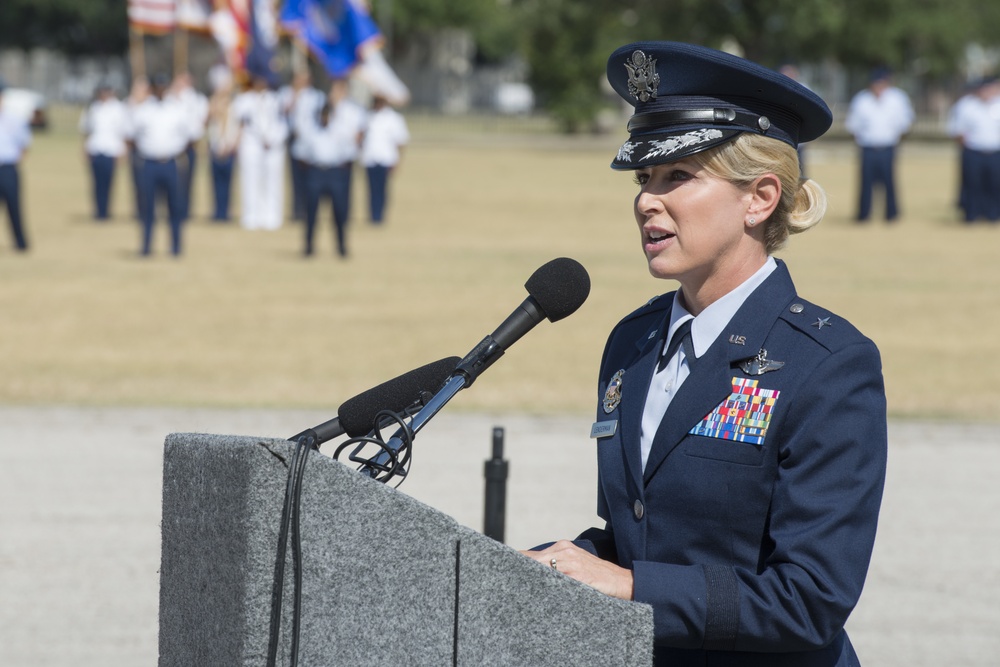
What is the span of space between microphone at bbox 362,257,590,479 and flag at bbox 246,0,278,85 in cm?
2584

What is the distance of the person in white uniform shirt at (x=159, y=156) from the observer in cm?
1902

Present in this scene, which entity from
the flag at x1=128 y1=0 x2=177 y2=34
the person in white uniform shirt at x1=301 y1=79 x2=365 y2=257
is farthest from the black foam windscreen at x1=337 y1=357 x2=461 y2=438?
the flag at x1=128 y1=0 x2=177 y2=34

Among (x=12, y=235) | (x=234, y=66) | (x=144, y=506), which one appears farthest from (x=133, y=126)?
(x=144, y=506)

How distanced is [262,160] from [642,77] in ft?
72.2

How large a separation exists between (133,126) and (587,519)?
46.1ft

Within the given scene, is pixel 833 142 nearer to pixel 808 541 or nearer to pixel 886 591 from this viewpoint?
pixel 886 591

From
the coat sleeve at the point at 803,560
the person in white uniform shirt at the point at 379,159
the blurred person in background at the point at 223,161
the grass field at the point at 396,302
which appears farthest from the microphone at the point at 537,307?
the blurred person in background at the point at 223,161

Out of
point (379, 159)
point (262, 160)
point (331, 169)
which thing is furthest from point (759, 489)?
point (379, 159)

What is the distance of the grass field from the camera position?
10.9 m

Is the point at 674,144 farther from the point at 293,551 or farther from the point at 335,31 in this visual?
the point at 335,31

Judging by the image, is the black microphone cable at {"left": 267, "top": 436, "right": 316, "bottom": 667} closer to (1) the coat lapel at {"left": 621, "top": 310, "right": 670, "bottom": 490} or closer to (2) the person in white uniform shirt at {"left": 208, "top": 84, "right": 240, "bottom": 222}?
(1) the coat lapel at {"left": 621, "top": 310, "right": 670, "bottom": 490}

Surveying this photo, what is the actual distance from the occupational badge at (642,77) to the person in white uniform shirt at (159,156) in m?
16.8

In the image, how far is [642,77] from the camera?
2566 millimetres

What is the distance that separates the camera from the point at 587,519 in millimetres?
7293
